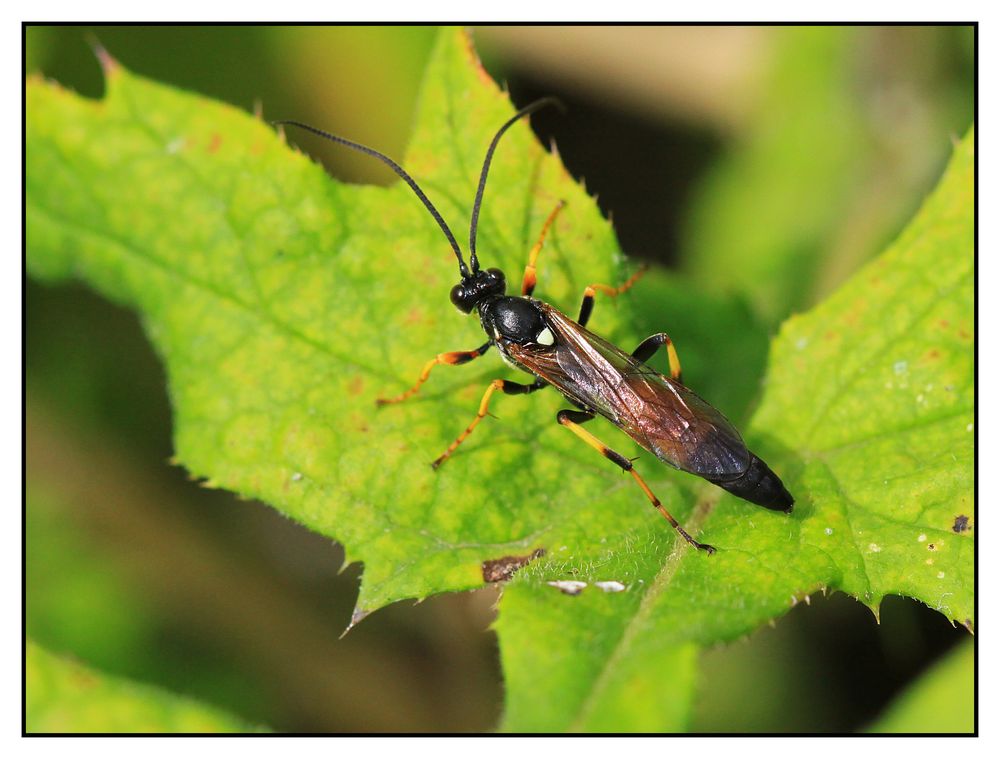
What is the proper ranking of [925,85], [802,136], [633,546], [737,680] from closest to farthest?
1. [633,546]
2. [737,680]
3. [925,85]
4. [802,136]

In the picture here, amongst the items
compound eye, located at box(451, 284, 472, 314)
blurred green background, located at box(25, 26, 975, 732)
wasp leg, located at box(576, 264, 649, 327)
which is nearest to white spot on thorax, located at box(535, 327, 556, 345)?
wasp leg, located at box(576, 264, 649, 327)

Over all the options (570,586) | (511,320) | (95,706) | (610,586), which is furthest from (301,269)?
(95,706)

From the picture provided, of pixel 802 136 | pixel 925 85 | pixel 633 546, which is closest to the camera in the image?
pixel 633 546

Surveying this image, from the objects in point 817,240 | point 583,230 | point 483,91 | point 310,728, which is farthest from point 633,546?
point 817,240

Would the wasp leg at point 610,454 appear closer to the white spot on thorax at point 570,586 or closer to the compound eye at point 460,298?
the white spot on thorax at point 570,586

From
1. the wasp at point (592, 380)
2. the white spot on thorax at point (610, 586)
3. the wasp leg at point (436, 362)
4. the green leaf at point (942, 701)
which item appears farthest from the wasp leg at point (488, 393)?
the green leaf at point (942, 701)

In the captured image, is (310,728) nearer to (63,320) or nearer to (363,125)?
(63,320)
